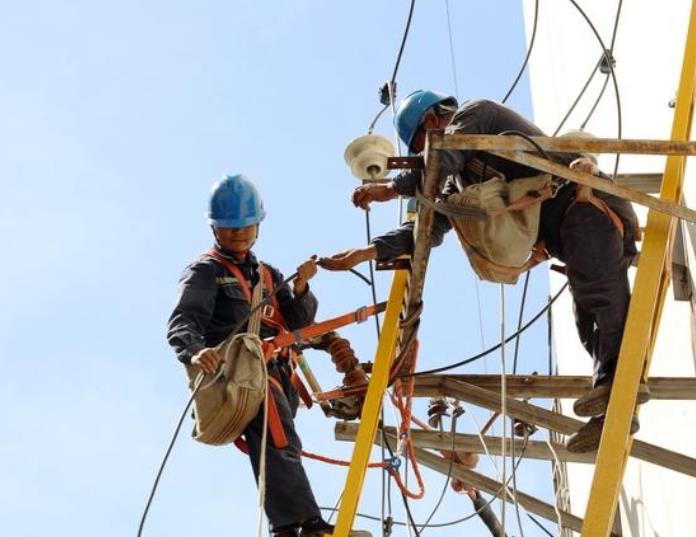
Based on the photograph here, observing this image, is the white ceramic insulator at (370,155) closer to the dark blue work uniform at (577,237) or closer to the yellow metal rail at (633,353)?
the dark blue work uniform at (577,237)

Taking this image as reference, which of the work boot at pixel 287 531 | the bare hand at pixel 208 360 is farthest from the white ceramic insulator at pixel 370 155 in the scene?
the work boot at pixel 287 531

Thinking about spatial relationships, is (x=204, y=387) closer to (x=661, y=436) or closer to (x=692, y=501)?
(x=692, y=501)

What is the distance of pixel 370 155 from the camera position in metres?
6.34

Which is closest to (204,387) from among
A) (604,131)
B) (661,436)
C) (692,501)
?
(692,501)

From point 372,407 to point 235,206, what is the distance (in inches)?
52.7

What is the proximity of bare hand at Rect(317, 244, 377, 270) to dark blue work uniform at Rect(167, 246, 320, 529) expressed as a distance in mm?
395

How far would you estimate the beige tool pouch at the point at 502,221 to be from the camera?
5.64m

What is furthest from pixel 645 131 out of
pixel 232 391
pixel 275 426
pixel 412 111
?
pixel 232 391

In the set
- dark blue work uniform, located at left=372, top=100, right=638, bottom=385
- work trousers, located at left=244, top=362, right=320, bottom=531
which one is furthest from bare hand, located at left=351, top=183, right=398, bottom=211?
work trousers, located at left=244, top=362, right=320, bottom=531

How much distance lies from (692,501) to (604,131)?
11.5 feet

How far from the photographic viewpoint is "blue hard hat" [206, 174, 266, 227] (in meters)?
6.41

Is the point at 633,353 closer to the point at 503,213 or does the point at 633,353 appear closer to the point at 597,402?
the point at 597,402

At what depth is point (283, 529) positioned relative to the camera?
5566 millimetres

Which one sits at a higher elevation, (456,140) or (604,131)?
(604,131)
